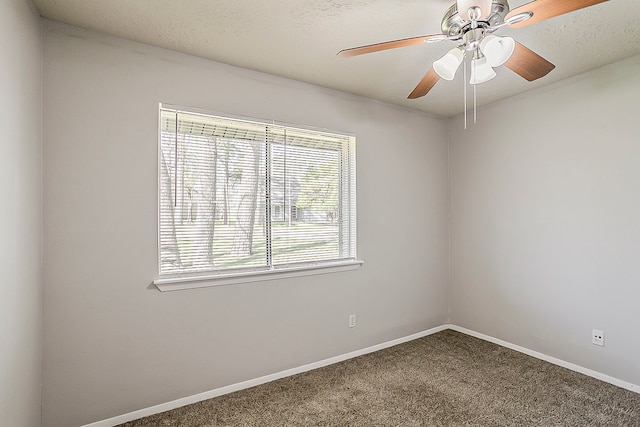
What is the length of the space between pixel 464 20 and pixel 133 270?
2.41m

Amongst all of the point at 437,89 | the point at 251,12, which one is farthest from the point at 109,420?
the point at 437,89

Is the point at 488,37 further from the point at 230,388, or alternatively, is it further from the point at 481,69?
the point at 230,388

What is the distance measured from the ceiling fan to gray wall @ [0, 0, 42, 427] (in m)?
1.58

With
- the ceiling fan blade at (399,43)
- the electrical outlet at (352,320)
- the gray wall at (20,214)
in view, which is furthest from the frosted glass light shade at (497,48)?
the electrical outlet at (352,320)

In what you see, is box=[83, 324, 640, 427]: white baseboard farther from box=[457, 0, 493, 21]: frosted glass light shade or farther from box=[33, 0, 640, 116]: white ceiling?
box=[457, 0, 493, 21]: frosted glass light shade

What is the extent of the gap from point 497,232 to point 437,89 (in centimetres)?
159

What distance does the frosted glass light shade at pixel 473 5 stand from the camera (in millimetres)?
1411

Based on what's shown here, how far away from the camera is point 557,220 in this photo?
292 cm

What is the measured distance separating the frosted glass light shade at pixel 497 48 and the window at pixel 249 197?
5.28ft

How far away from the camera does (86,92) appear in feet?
6.68

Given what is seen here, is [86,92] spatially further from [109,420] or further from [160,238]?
[109,420]

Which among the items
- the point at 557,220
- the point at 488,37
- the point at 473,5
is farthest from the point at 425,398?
the point at 473,5

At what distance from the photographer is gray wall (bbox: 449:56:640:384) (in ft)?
8.26

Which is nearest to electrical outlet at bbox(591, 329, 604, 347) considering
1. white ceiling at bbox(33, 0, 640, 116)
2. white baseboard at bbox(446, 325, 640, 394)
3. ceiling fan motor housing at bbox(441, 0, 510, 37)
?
white baseboard at bbox(446, 325, 640, 394)
